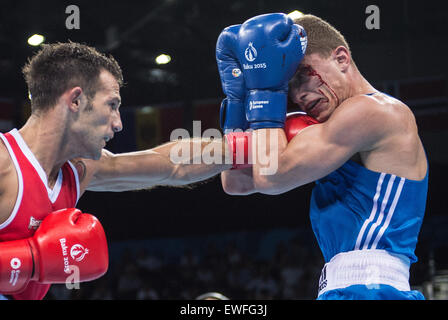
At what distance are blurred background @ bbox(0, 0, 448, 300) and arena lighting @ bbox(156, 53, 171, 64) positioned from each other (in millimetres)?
26

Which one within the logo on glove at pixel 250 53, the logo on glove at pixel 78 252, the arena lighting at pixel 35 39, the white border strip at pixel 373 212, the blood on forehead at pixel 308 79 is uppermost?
the arena lighting at pixel 35 39

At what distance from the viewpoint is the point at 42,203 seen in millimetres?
2625

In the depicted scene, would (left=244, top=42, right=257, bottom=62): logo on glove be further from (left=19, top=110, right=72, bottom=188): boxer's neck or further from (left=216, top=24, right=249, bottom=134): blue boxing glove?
(left=19, top=110, right=72, bottom=188): boxer's neck

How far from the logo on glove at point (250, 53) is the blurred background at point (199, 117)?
5.89m

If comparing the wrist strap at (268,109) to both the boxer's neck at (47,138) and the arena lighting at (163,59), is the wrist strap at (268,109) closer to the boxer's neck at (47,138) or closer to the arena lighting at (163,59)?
the boxer's neck at (47,138)

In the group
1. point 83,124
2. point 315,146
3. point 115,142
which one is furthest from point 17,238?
point 115,142

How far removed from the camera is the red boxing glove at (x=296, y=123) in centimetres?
276

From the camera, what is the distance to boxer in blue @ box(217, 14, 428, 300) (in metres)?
2.53

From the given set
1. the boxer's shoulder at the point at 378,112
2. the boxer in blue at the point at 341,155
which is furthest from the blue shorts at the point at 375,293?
the boxer's shoulder at the point at 378,112

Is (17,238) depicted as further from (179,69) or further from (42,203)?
(179,69)

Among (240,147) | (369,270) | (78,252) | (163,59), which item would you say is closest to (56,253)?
(78,252)

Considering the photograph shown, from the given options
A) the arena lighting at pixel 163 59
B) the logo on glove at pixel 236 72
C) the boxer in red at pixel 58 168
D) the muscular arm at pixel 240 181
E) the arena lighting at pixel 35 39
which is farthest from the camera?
the arena lighting at pixel 163 59

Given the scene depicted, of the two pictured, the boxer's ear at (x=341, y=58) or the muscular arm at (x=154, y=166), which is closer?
the boxer's ear at (x=341, y=58)

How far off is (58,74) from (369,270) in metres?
1.70
